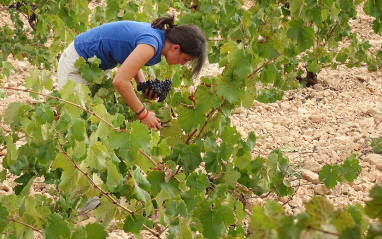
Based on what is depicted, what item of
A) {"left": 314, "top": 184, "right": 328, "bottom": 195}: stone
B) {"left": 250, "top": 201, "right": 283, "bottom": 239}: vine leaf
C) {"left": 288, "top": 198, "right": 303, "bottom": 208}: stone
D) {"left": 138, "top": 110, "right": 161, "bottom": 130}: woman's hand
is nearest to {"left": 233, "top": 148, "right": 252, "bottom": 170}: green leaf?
{"left": 138, "top": 110, "right": 161, "bottom": 130}: woman's hand

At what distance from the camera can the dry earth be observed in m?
3.09

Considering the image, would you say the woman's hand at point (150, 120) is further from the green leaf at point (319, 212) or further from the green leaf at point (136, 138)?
the green leaf at point (319, 212)

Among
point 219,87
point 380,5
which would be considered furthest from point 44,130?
point 380,5

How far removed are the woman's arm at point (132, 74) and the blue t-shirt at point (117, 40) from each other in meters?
0.09

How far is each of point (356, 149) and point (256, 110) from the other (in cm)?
117

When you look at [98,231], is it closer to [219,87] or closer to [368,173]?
[219,87]

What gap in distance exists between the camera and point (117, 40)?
2.50 meters

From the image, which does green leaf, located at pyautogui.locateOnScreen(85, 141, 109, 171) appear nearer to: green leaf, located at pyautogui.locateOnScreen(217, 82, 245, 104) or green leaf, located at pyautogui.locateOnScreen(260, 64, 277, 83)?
green leaf, located at pyautogui.locateOnScreen(217, 82, 245, 104)

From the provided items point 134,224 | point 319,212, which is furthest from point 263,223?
point 134,224

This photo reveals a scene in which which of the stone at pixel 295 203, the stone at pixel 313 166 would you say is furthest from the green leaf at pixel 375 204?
the stone at pixel 313 166

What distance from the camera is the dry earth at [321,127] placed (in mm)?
3090

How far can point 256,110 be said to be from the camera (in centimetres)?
455

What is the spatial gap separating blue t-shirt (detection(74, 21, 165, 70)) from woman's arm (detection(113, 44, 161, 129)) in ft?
0.31

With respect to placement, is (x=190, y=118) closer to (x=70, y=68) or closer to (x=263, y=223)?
(x=70, y=68)
